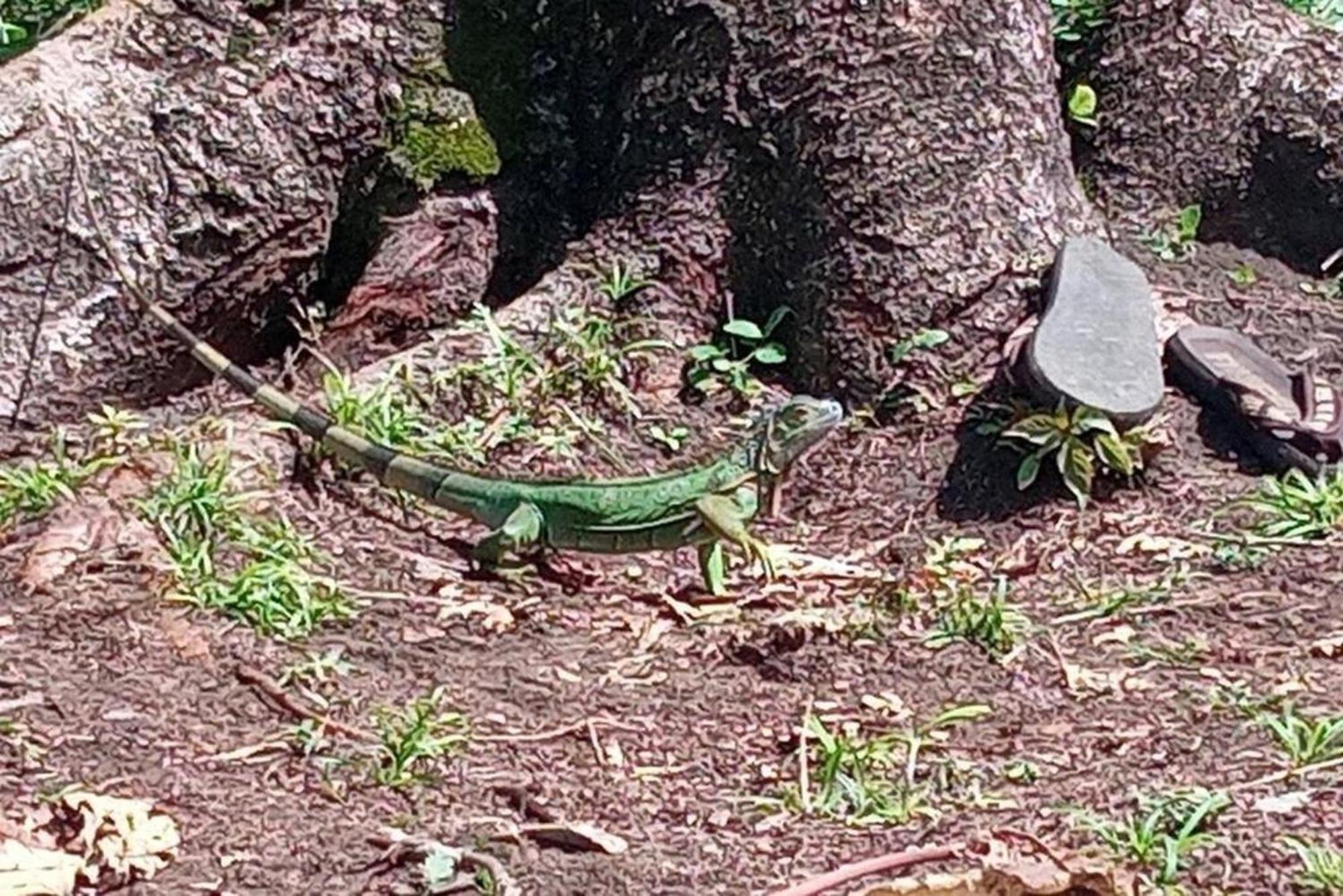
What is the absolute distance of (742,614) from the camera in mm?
4410

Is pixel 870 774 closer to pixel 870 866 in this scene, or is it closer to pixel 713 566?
pixel 870 866

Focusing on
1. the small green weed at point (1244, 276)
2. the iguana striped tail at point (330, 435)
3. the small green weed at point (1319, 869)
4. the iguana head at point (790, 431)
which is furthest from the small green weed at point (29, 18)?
the small green weed at point (1319, 869)

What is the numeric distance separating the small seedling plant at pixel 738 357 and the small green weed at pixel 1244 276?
1.29 m

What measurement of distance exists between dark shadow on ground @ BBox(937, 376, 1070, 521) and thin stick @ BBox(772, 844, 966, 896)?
1.67 metres

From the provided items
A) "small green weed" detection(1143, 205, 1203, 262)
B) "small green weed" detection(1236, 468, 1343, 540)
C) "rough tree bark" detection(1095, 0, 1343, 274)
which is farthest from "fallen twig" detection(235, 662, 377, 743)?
"rough tree bark" detection(1095, 0, 1343, 274)

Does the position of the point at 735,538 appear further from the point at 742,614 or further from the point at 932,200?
the point at 932,200

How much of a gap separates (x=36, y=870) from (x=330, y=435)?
5.85 feet

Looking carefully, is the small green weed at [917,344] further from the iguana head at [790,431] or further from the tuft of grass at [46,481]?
the tuft of grass at [46,481]

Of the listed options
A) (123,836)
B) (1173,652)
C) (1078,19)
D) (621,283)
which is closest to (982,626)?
(1173,652)

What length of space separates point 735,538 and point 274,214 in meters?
1.58

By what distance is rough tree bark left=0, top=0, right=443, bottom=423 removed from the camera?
508 centimetres

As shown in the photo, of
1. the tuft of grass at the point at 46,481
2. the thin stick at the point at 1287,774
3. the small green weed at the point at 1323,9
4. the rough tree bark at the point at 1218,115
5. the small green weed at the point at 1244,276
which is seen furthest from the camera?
the small green weed at the point at 1323,9

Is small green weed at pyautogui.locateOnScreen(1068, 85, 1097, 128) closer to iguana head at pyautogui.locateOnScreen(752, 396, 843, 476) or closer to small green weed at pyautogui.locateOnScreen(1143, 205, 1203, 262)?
small green weed at pyautogui.locateOnScreen(1143, 205, 1203, 262)

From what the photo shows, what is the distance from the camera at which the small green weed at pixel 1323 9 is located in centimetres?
687
